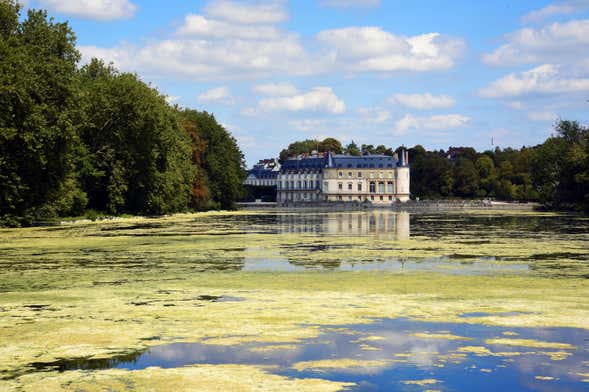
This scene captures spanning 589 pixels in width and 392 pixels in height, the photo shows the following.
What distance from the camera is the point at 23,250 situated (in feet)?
104

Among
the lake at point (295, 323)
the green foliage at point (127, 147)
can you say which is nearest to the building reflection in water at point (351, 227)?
the green foliage at point (127, 147)

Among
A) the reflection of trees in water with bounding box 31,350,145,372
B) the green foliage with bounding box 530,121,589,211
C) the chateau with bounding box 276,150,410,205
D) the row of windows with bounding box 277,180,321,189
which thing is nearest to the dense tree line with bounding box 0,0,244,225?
the reflection of trees in water with bounding box 31,350,145,372

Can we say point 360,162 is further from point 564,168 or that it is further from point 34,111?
point 34,111

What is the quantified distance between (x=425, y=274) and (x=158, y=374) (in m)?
13.2

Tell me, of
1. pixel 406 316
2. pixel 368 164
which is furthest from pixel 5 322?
pixel 368 164

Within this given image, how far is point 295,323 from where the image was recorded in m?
14.3

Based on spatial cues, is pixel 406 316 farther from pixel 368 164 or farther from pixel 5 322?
pixel 368 164

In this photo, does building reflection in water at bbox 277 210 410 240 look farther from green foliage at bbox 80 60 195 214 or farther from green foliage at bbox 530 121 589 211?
green foliage at bbox 530 121 589 211

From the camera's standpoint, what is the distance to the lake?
10445mm

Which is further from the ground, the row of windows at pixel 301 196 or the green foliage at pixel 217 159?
the green foliage at pixel 217 159

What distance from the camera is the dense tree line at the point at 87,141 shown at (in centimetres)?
4688

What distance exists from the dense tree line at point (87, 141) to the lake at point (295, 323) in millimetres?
20993

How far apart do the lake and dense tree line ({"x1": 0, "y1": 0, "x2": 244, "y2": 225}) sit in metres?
21.0

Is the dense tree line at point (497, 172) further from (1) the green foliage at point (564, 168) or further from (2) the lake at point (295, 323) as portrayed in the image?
(2) the lake at point (295, 323)
